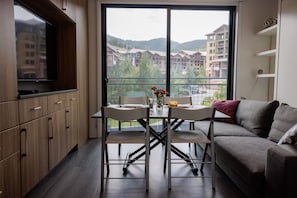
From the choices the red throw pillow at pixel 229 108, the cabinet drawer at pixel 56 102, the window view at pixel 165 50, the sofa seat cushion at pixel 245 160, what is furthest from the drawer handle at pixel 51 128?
the red throw pillow at pixel 229 108

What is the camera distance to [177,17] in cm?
457

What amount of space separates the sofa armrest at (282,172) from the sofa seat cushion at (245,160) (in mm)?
116

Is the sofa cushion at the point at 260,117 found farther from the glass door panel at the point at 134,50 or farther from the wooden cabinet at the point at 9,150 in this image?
the wooden cabinet at the point at 9,150

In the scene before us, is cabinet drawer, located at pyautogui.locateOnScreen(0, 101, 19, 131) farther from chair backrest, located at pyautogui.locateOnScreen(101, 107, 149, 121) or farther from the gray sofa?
the gray sofa

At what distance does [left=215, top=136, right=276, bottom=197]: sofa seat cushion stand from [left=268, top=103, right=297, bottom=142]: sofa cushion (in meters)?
0.12

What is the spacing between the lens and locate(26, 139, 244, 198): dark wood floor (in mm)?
2334

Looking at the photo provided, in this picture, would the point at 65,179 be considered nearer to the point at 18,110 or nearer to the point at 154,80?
the point at 18,110

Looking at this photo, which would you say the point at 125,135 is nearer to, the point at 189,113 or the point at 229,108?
the point at 189,113

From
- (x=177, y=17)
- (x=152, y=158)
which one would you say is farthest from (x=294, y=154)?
(x=177, y=17)

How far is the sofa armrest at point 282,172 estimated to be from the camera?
1660 millimetres

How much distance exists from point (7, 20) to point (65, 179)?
1.73 meters

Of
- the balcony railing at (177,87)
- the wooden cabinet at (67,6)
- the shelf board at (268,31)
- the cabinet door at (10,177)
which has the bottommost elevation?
the cabinet door at (10,177)

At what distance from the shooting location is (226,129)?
10.7ft

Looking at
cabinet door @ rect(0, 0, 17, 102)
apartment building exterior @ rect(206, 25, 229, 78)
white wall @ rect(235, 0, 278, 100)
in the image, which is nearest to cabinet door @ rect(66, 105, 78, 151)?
cabinet door @ rect(0, 0, 17, 102)
